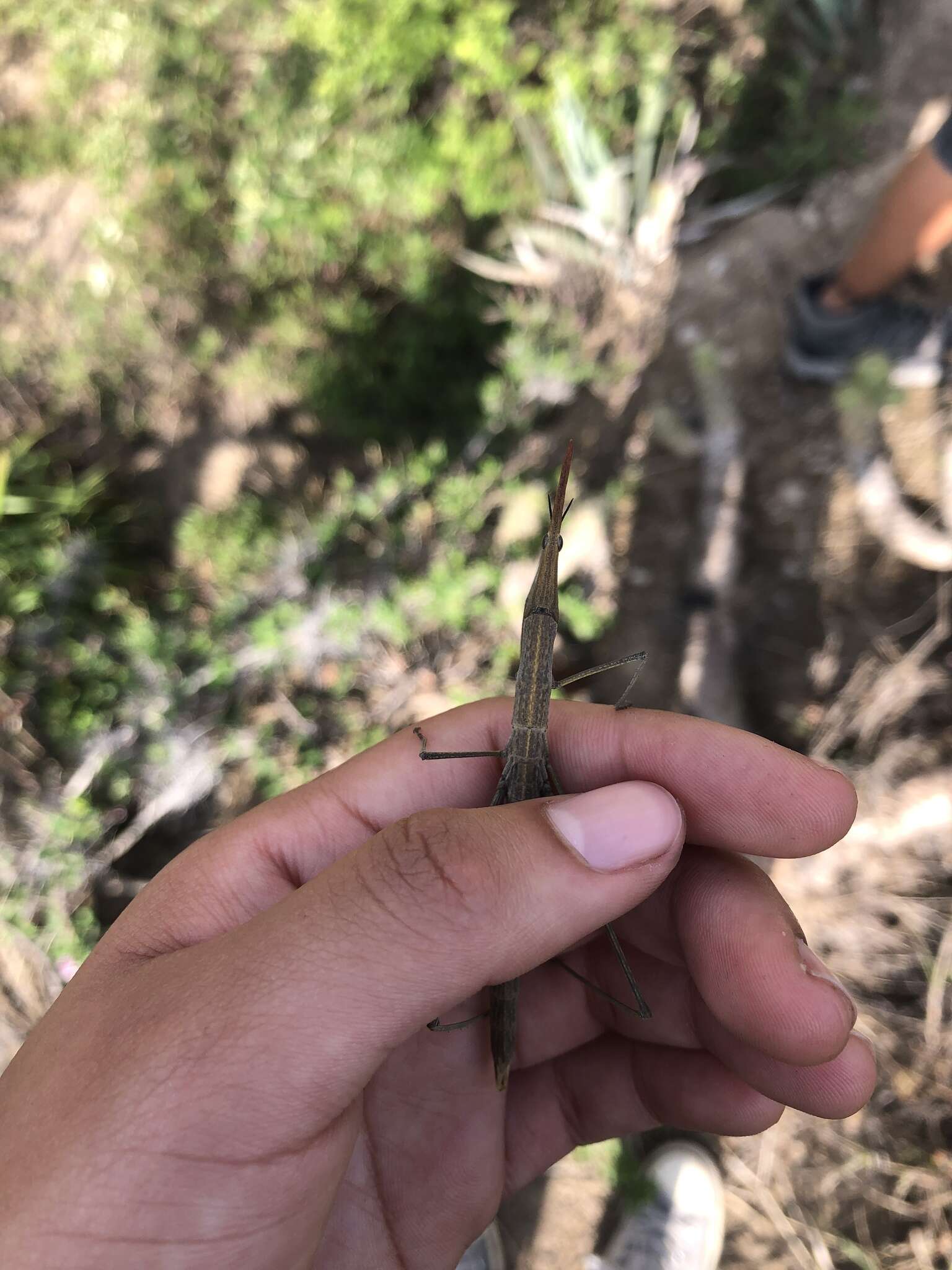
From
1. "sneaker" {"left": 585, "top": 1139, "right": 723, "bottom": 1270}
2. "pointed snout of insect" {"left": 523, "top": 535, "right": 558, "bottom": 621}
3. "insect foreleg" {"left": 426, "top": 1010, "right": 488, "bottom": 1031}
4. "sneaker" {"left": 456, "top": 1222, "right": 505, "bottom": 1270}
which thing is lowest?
"sneaker" {"left": 585, "top": 1139, "right": 723, "bottom": 1270}

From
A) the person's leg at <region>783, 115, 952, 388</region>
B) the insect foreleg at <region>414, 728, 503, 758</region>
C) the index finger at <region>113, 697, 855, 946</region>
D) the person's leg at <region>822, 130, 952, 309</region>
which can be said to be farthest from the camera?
the person's leg at <region>783, 115, 952, 388</region>

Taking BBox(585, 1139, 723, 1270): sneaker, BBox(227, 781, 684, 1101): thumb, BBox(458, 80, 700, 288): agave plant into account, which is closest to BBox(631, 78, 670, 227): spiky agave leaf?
BBox(458, 80, 700, 288): agave plant

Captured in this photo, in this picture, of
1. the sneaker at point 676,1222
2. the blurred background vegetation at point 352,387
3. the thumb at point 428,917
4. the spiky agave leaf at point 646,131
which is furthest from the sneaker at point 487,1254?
the spiky agave leaf at point 646,131

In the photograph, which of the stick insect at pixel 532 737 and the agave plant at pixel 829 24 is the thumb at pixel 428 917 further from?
the agave plant at pixel 829 24

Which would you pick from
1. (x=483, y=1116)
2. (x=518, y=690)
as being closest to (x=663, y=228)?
(x=518, y=690)

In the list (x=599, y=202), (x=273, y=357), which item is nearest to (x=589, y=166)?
(x=599, y=202)

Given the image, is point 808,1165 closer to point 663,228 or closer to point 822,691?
point 822,691

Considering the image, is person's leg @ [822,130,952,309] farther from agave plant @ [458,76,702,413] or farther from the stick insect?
the stick insect
